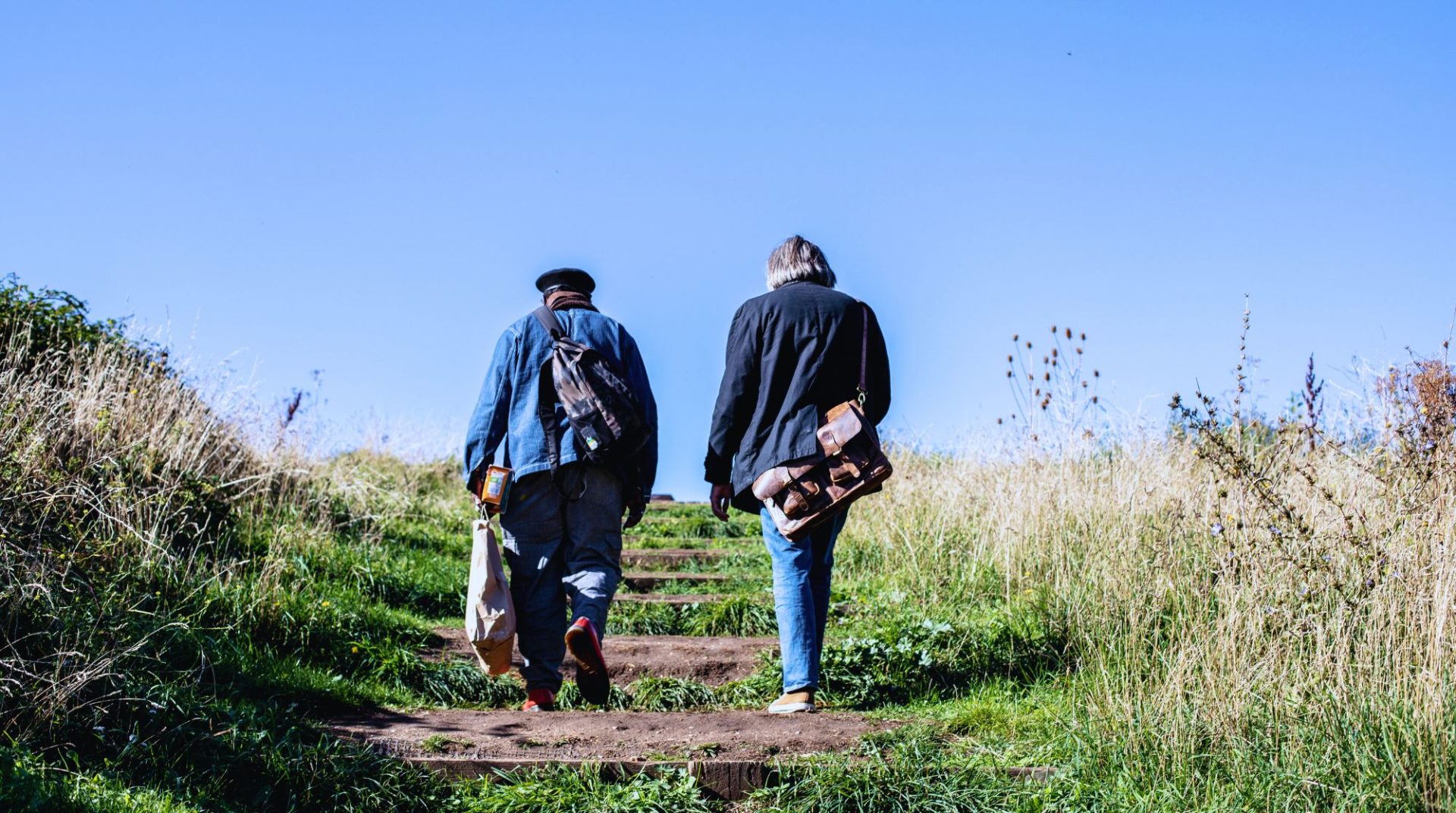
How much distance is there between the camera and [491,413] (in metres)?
5.26

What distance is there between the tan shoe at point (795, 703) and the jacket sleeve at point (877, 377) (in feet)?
3.88

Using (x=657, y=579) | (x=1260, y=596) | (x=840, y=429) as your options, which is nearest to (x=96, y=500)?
(x=657, y=579)

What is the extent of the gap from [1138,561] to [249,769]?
4025mm

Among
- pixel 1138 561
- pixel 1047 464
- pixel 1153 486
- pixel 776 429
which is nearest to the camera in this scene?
pixel 776 429

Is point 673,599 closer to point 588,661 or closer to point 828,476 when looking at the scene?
point 588,661

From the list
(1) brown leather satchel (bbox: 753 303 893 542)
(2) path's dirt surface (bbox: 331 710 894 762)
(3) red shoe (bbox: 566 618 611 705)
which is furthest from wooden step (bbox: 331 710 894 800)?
(1) brown leather satchel (bbox: 753 303 893 542)

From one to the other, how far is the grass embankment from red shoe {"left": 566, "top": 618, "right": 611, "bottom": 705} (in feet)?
1.25

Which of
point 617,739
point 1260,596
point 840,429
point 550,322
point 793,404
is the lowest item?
point 617,739

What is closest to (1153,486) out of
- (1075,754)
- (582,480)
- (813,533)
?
(813,533)

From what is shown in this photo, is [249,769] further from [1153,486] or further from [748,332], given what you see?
[1153,486]

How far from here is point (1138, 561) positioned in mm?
5660

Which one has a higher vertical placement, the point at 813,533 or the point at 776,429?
the point at 776,429

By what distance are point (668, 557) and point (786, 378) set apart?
3.80 m

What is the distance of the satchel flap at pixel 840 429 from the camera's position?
4.68 meters
